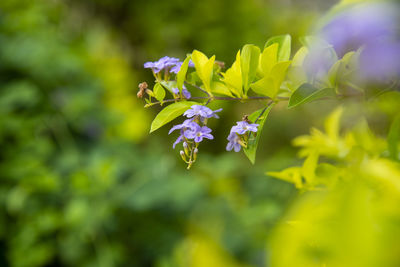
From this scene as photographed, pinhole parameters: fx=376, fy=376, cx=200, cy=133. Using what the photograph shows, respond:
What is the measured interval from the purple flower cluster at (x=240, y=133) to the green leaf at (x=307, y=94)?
6 centimetres

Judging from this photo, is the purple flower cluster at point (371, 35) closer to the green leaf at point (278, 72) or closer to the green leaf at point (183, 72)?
the green leaf at point (278, 72)

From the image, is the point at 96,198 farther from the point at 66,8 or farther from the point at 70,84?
the point at 66,8

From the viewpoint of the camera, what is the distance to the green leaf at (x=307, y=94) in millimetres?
517

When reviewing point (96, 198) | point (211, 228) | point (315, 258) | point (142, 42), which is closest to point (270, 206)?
point (211, 228)

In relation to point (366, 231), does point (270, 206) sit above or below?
below

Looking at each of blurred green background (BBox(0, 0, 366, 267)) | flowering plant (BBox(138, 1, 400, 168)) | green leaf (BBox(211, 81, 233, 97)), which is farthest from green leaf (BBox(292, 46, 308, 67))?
blurred green background (BBox(0, 0, 366, 267))

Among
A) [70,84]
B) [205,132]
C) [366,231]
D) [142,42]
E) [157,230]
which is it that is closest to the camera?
[366,231]

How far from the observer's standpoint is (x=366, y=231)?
24cm

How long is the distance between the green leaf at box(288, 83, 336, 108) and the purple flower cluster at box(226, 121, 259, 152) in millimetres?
63

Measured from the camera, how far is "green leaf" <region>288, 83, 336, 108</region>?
52cm

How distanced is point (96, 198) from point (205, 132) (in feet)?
3.85

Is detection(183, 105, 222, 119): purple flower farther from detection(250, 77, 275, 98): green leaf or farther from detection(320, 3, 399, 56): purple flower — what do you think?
detection(320, 3, 399, 56): purple flower

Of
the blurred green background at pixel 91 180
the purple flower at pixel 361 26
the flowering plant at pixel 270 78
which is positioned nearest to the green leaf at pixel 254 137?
the flowering plant at pixel 270 78

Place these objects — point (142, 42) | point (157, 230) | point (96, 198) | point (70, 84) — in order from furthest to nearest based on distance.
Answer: point (142, 42) → point (70, 84) → point (157, 230) → point (96, 198)
